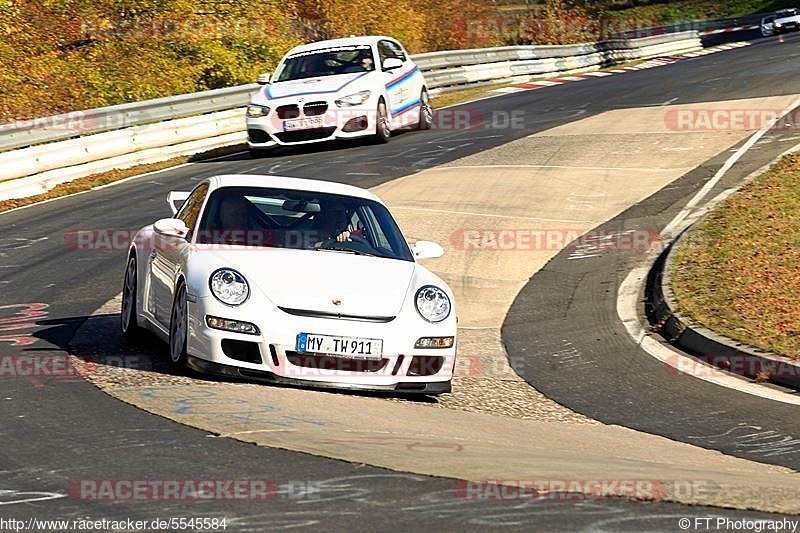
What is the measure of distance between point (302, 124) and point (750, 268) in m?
10.9

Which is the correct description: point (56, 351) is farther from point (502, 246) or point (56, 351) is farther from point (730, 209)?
point (730, 209)

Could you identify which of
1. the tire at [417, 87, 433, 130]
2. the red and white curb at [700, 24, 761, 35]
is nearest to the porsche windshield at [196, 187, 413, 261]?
the tire at [417, 87, 433, 130]

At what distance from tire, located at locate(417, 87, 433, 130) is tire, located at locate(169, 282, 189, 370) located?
1652cm

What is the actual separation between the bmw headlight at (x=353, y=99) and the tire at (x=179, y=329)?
1372 centimetres

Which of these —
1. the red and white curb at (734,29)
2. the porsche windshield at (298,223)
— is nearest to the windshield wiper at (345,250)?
the porsche windshield at (298,223)

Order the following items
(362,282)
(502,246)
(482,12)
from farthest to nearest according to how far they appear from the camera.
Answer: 1. (482,12)
2. (502,246)
3. (362,282)

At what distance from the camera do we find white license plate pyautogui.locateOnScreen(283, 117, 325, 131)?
73.8ft

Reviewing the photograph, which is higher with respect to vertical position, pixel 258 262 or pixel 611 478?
pixel 258 262

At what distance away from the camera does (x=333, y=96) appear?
22562 mm

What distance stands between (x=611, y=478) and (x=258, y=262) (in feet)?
11.3

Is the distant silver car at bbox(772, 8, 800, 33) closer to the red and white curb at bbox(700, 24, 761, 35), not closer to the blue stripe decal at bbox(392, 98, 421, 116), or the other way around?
the red and white curb at bbox(700, 24, 761, 35)

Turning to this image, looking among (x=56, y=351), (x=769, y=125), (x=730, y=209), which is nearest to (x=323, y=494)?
(x=56, y=351)

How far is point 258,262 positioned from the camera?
29.8ft

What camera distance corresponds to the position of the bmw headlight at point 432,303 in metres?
9.02
